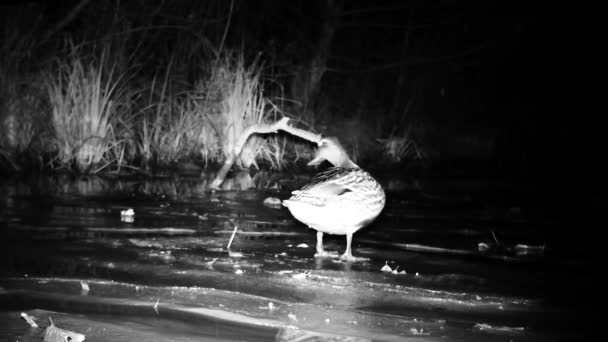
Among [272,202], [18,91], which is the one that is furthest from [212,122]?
[272,202]

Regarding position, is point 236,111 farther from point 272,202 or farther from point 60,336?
point 60,336

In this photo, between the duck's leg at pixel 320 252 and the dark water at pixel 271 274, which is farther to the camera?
the duck's leg at pixel 320 252

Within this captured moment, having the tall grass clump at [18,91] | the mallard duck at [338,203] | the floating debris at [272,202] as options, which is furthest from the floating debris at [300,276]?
the tall grass clump at [18,91]

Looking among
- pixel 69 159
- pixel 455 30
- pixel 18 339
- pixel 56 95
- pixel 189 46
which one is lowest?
pixel 18 339

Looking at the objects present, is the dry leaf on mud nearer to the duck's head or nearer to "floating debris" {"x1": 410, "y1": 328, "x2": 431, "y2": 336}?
"floating debris" {"x1": 410, "y1": 328, "x2": 431, "y2": 336}

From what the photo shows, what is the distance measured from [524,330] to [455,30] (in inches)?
→ 739

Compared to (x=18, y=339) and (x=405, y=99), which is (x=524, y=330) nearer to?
(x=18, y=339)

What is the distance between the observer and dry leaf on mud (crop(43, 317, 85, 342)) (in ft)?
13.7

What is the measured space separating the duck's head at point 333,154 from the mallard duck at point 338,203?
1035 millimetres

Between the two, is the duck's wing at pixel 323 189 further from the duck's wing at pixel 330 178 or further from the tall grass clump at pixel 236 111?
the tall grass clump at pixel 236 111

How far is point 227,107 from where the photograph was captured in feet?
45.1

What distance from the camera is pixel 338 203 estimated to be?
6.80 meters

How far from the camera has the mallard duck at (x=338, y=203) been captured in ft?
22.3

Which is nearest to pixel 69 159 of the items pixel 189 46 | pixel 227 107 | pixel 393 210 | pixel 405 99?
pixel 227 107
